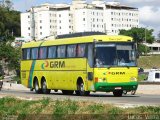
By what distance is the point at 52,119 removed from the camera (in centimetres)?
1633

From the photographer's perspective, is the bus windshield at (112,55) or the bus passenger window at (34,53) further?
the bus passenger window at (34,53)

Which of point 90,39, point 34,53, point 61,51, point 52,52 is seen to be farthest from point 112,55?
point 34,53

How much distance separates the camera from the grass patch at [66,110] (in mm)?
16141

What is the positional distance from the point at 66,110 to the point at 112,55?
13.0 meters

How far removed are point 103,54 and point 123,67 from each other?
1.27 m

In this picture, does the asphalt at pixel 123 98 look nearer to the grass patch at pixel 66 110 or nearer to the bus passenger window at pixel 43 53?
the grass patch at pixel 66 110

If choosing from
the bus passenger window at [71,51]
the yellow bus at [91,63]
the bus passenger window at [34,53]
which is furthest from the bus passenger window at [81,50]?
the bus passenger window at [34,53]

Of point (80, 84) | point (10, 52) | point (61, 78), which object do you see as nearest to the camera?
point (80, 84)

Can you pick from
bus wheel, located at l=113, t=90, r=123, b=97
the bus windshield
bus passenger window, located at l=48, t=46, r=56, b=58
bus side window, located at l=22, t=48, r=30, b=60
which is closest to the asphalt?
bus wheel, located at l=113, t=90, r=123, b=97

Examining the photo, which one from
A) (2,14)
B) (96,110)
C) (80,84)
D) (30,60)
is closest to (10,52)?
(2,14)

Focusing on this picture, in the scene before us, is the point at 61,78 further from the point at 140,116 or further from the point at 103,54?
the point at 140,116

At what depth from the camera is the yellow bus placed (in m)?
31.4

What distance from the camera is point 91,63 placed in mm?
31656

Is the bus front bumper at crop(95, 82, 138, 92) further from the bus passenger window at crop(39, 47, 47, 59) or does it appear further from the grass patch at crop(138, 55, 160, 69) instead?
the grass patch at crop(138, 55, 160, 69)
